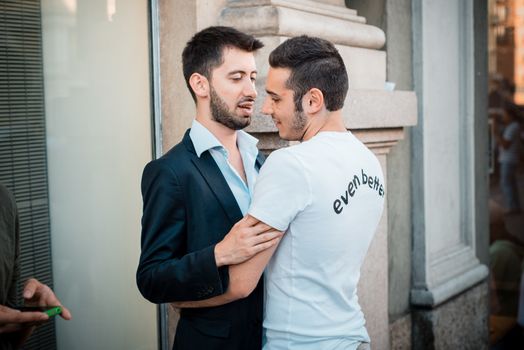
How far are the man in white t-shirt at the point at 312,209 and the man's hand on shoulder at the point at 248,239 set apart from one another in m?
0.03

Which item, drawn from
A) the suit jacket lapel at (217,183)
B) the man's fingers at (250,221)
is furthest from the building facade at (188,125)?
the man's fingers at (250,221)

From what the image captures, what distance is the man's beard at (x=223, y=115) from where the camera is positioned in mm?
3158

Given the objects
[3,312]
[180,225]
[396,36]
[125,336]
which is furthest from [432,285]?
[3,312]

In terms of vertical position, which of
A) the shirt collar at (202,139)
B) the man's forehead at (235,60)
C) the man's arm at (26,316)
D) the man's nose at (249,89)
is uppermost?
the man's forehead at (235,60)

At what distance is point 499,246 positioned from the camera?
875 centimetres

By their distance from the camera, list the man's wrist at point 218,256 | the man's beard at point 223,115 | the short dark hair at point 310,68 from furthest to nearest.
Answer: the man's beard at point 223,115 → the short dark hair at point 310,68 → the man's wrist at point 218,256

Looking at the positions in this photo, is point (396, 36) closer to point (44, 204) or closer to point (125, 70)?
point (125, 70)

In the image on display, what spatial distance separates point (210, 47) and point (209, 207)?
2.24 feet

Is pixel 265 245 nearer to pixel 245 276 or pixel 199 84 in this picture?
pixel 245 276

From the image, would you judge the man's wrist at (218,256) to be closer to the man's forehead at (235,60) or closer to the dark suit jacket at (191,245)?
the dark suit jacket at (191,245)

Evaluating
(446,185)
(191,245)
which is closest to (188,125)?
(191,245)

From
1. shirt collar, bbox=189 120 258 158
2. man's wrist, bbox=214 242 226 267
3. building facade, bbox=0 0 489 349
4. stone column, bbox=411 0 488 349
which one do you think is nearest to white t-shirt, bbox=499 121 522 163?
stone column, bbox=411 0 488 349

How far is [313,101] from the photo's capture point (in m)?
2.76

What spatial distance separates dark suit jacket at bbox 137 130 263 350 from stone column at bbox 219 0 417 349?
105 centimetres
